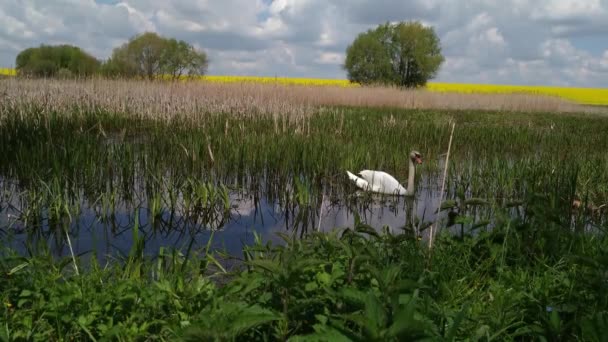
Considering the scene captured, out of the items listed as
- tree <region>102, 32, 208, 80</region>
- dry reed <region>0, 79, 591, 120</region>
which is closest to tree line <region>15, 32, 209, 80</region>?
tree <region>102, 32, 208, 80</region>

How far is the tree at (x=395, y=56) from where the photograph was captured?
4762 centimetres

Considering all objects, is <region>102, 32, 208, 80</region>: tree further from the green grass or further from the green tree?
the green grass

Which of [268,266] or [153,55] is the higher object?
[153,55]

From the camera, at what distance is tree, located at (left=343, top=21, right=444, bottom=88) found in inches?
1875

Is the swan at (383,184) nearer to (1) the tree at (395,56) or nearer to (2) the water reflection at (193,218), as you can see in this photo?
(2) the water reflection at (193,218)

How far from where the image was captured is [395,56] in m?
49.0

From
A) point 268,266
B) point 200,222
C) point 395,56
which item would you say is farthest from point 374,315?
point 395,56

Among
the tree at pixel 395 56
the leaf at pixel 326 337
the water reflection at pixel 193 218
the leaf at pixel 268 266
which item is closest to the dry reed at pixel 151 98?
the water reflection at pixel 193 218

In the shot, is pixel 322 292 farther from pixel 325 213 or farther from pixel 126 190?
pixel 126 190

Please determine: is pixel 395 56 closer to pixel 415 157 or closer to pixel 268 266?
pixel 415 157

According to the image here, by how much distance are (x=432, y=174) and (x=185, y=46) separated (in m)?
36.5

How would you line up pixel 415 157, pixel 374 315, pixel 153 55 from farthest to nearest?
pixel 153 55 → pixel 415 157 → pixel 374 315

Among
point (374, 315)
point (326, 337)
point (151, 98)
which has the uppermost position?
point (151, 98)

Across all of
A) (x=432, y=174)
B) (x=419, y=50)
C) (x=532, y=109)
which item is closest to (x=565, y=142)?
(x=432, y=174)
